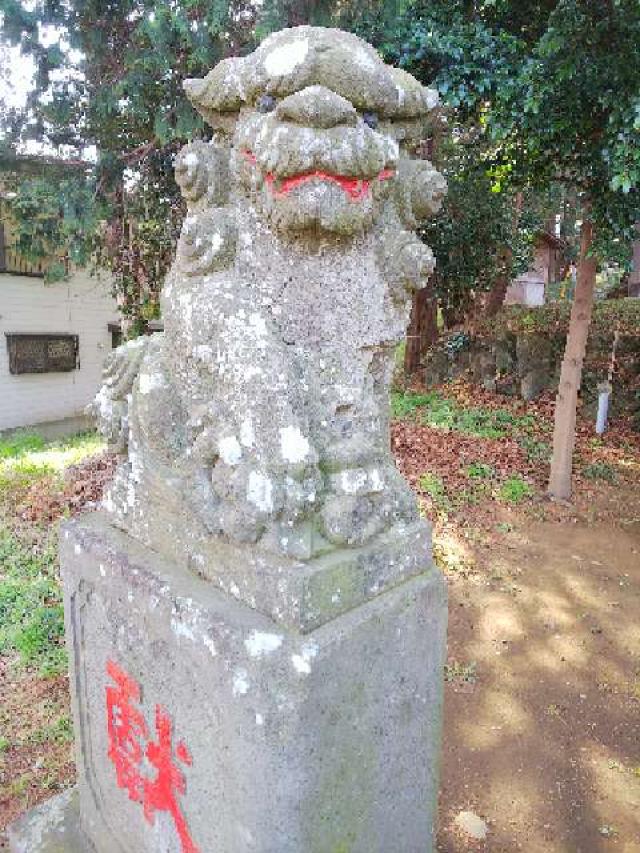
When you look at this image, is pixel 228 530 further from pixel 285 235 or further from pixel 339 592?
pixel 285 235

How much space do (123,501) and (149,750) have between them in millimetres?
739

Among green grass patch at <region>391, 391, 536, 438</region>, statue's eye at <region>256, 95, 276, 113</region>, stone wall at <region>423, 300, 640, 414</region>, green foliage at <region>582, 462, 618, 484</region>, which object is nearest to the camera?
statue's eye at <region>256, 95, 276, 113</region>

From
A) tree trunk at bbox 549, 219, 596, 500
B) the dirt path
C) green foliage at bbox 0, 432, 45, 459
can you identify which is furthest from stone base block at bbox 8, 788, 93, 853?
green foliage at bbox 0, 432, 45, 459

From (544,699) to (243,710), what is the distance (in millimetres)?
2585

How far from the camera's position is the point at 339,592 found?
1.58 metres

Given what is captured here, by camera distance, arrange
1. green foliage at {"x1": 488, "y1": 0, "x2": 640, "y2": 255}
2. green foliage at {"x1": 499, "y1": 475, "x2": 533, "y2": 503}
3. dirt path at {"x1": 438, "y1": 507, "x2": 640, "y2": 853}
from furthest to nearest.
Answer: green foliage at {"x1": 499, "y1": 475, "x2": 533, "y2": 503}
green foliage at {"x1": 488, "y1": 0, "x2": 640, "y2": 255}
dirt path at {"x1": 438, "y1": 507, "x2": 640, "y2": 853}

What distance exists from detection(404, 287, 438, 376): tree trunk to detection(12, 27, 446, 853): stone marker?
8.70m

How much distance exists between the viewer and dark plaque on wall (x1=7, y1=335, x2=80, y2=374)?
10492mm

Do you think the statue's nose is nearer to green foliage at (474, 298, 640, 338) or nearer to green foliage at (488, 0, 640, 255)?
green foliage at (488, 0, 640, 255)

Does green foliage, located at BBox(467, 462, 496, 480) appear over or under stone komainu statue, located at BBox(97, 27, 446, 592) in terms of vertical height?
under

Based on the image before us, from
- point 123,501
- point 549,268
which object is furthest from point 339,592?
point 549,268

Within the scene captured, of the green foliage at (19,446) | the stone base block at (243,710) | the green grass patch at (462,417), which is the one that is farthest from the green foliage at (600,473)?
the green foliage at (19,446)

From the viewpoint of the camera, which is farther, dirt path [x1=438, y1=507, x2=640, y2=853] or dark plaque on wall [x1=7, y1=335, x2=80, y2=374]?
dark plaque on wall [x1=7, y1=335, x2=80, y2=374]

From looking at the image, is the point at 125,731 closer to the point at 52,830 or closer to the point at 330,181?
the point at 52,830
